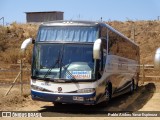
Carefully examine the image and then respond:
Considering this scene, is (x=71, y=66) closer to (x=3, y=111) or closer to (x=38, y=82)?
(x=38, y=82)

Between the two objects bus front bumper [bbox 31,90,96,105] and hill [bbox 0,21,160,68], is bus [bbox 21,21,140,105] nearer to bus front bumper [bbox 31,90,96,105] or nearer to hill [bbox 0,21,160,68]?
bus front bumper [bbox 31,90,96,105]

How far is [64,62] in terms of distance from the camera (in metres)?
14.5

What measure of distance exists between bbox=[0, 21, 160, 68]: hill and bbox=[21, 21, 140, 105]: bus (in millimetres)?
25899

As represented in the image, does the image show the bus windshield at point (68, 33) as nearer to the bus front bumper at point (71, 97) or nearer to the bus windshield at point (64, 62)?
the bus windshield at point (64, 62)

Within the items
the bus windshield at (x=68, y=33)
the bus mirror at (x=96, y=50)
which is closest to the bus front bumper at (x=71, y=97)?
the bus mirror at (x=96, y=50)

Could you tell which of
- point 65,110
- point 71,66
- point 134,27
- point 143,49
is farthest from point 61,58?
point 134,27

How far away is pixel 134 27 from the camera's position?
47.5 meters

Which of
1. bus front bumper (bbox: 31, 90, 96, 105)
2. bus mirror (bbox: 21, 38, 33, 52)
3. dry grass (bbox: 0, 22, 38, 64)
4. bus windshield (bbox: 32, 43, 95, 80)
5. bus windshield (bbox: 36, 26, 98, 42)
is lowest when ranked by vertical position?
dry grass (bbox: 0, 22, 38, 64)

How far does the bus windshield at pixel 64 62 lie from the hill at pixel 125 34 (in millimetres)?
26125

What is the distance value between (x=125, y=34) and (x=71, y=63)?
3276 cm

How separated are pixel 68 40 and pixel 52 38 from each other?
651 mm

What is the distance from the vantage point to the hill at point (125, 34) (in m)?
41.8

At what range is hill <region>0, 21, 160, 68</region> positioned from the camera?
1646 inches

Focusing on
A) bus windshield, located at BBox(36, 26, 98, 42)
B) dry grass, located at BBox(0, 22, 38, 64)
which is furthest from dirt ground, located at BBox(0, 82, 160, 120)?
dry grass, located at BBox(0, 22, 38, 64)
